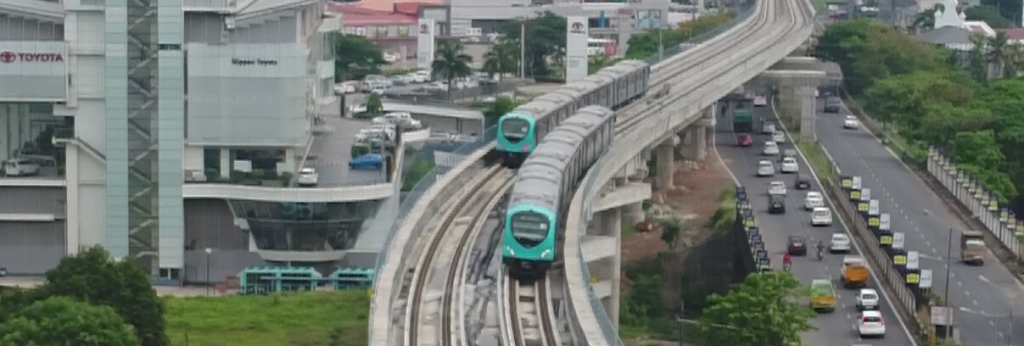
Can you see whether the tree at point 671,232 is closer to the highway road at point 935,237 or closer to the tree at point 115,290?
the highway road at point 935,237

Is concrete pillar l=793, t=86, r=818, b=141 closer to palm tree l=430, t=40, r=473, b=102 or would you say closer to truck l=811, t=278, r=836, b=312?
palm tree l=430, t=40, r=473, b=102

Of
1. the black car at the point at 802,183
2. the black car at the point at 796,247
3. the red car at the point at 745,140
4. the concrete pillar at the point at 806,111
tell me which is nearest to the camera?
the black car at the point at 796,247

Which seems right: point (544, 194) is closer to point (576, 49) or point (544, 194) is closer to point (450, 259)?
point (450, 259)

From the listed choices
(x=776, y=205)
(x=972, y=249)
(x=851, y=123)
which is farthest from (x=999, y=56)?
(x=972, y=249)

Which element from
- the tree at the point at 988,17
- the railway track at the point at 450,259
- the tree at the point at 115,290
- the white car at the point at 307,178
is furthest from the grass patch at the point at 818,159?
the tree at the point at 988,17

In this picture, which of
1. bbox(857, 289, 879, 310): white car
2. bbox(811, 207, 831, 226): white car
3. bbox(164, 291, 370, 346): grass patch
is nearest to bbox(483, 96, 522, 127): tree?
bbox(811, 207, 831, 226): white car

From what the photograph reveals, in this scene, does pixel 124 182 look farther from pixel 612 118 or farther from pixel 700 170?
pixel 700 170
